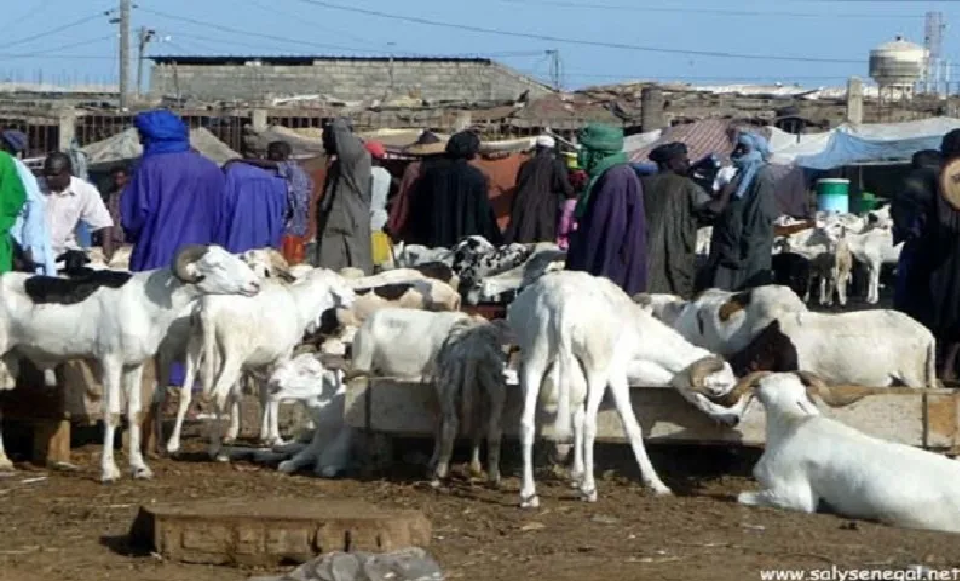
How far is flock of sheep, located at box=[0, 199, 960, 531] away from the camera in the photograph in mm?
8648

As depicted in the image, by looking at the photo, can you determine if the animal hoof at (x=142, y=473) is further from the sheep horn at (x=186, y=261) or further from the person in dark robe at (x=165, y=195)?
the person in dark robe at (x=165, y=195)

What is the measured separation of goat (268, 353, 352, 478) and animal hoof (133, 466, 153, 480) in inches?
28.3

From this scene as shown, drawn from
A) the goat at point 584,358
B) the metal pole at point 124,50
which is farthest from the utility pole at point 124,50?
the goat at point 584,358

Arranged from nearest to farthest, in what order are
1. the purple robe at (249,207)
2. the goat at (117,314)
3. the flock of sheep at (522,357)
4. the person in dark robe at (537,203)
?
the flock of sheep at (522,357) < the goat at (117,314) < the purple robe at (249,207) < the person in dark robe at (537,203)

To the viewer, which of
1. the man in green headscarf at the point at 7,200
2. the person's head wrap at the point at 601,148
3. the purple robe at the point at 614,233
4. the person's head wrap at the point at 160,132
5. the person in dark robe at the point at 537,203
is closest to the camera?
the man in green headscarf at the point at 7,200

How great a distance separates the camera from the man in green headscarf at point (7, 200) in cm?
1060

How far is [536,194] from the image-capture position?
57.9 feet

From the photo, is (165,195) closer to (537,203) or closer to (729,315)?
(729,315)

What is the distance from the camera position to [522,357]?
903cm

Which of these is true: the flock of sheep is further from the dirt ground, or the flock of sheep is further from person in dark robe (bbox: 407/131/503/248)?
person in dark robe (bbox: 407/131/503/248)

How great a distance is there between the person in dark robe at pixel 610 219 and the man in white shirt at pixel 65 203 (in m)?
3.13

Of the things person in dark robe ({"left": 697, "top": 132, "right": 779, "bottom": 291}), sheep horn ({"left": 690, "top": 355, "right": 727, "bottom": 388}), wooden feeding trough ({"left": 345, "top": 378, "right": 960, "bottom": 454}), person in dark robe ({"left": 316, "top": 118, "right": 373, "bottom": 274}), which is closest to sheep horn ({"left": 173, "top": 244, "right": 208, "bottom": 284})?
wooden feeding trough ({"left": 345, "top": 378, "right": 960, "bottom": 454})

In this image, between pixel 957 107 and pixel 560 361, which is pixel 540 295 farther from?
pixel 957 107

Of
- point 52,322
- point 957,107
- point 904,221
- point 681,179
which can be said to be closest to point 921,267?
point 904,221
